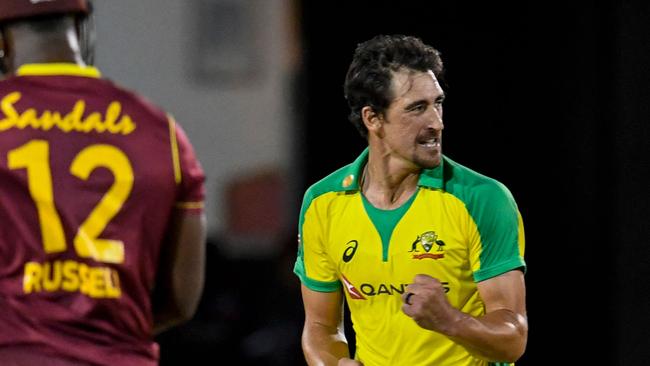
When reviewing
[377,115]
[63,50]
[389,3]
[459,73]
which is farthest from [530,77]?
[63,50]

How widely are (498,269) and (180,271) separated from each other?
3.53 ft

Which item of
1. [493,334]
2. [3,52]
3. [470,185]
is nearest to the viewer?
[3,52]

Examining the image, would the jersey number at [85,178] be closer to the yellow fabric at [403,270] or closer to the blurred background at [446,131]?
the yellow fabric at [403,270]

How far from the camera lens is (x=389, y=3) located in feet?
20.8

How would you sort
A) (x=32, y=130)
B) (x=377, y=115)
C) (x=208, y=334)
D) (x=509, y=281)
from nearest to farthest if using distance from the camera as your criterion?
(x=32, y=130) → (x=509, y=281) → (x=377, y=115) → (x=208, y=334)

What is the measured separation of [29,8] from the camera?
265cm

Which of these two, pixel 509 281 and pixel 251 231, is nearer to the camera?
pixel 509 281

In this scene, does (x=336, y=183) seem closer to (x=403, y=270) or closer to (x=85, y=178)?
(x=403, y=270)

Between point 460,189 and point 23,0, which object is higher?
point 23,0

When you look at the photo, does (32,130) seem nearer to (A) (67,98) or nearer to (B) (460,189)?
(A) (67,98)

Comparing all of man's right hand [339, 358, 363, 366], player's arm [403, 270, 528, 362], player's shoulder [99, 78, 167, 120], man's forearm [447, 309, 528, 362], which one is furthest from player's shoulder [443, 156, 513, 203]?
player's shoulder [99, 78, 167, 120]

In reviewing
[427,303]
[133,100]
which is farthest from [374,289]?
[133,100]

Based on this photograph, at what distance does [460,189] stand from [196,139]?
9.22 feet

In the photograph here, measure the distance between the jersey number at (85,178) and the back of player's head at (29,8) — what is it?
271mm
